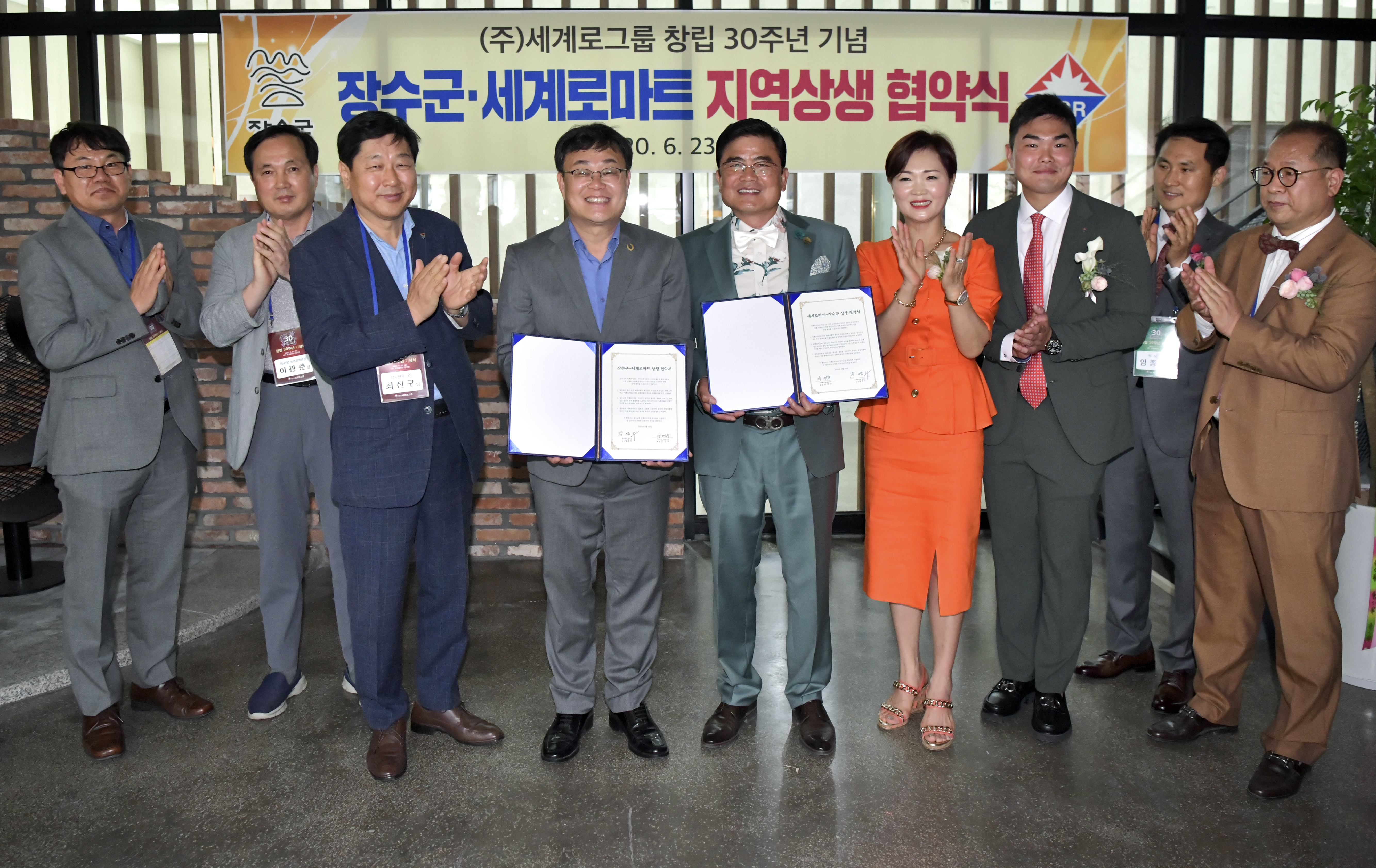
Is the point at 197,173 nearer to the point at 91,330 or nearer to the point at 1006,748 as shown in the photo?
the point at 91,330

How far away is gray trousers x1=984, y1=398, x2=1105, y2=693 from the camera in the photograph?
315 cm

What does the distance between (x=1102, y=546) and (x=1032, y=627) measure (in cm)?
258

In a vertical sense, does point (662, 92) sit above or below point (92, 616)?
above

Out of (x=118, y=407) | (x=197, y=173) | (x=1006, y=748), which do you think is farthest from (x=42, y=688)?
(x=1006, y=748)

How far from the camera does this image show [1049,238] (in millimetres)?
3199

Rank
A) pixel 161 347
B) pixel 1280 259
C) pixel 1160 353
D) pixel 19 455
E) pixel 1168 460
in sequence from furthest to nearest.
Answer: pixel 19 455 → pixel 1168 460 → pixel 1160 353 → pixel 161 347 → pixel 1280 259

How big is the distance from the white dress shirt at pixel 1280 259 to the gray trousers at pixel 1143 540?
1.98 feet

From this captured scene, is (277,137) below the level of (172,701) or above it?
A: above

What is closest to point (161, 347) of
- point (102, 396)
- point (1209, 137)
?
point (102, 396)

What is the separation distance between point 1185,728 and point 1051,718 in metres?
0.42

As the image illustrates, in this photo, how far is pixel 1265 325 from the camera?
9.17 feet

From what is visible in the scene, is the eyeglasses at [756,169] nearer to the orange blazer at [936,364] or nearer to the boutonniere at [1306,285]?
the orange blazer at [936,364]

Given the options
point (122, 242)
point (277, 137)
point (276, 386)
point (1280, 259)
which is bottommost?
point (276, 386)

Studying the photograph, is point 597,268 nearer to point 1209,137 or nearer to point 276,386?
point 276,386
